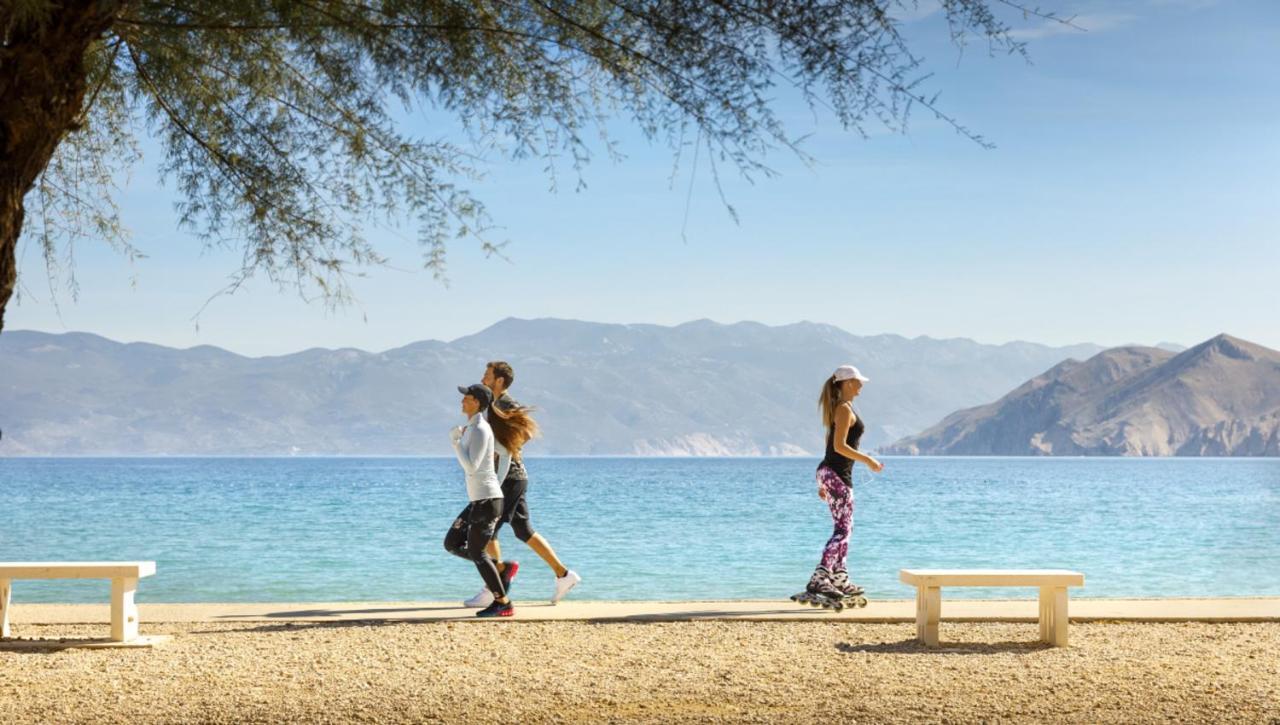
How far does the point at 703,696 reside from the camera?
22.5 feet

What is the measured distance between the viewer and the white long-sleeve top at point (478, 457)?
9305 mm

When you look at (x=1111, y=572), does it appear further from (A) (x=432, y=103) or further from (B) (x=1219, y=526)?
(A) (x=432, y=103)

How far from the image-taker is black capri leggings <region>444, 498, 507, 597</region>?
948cm

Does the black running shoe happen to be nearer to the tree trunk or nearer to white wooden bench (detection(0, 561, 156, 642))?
white wooden bench (detection(0, 561, 156, 642))

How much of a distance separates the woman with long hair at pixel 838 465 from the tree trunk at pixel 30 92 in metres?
5.23

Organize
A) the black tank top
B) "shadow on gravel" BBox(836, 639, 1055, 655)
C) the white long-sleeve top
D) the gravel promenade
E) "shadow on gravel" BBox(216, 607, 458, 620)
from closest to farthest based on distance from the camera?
the gravel promenade < "shadow on gravel" BBox(836, 639, 1055, 655) < the white long-sleeve top < the black tank top < "shadow on gravel" BBox(216, 607, 458, 620)

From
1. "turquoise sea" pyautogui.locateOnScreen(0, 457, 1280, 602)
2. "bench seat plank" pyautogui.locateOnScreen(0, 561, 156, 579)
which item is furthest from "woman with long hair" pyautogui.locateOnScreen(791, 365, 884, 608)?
"turquoise sea" pyautogui.locateOnScreen(0, 457, 1280, 602)

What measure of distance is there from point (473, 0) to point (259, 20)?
0.91m

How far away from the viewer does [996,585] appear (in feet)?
28.3

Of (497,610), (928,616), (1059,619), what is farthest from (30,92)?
(1059,619)

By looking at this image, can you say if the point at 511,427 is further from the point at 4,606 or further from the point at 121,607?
the point at 4,606

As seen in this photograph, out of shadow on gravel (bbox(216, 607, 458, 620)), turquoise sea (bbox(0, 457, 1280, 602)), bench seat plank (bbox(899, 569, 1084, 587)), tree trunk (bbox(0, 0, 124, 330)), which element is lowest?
turquoise sea (bbox(0, 457, 1280, 602))

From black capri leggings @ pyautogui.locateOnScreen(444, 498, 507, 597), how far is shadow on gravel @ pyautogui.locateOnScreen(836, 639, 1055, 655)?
2442mm

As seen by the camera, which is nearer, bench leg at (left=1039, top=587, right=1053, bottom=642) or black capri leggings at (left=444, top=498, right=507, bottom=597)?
bench leg at (left=1039, top=587, right=1053, bottom=642)
